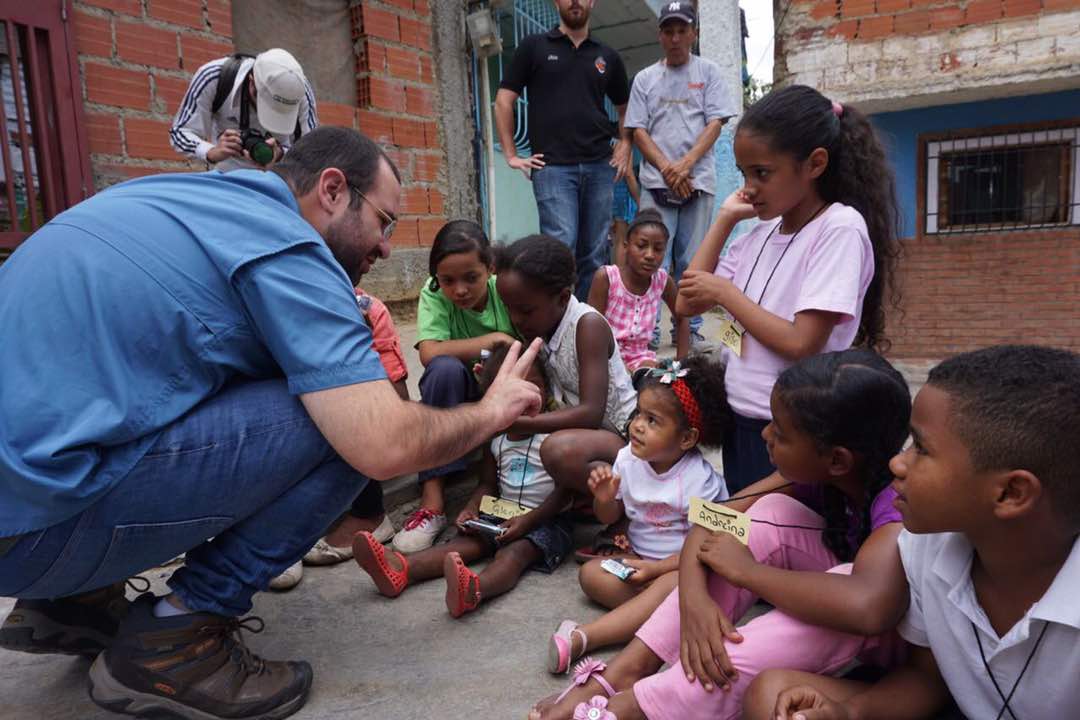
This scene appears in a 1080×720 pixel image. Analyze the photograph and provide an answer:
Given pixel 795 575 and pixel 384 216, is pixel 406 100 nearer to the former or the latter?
pixel 384 216

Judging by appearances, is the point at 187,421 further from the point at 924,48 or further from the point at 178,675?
the point at 924,48

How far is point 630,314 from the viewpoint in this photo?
3602mm

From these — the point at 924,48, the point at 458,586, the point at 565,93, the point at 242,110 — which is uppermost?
the point at 924,48

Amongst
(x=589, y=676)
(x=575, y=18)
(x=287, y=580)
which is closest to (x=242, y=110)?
(x=575, y=18)

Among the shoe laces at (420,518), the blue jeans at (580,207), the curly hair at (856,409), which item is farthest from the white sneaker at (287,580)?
the blue jeans at (580,207)

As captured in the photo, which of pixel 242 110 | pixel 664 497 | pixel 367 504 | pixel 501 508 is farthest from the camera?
pixel 242 110

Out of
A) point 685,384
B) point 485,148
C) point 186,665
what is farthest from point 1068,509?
point 485,148

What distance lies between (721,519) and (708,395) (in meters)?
0.61

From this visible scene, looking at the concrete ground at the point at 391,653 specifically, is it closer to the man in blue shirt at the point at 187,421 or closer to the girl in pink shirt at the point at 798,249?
the man in blue shirt at the point at 187,421

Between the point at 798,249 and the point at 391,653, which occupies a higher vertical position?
the point at 798,249

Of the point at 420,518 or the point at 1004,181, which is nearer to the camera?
the point at 420,518

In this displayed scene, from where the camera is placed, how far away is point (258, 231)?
4.83 feet

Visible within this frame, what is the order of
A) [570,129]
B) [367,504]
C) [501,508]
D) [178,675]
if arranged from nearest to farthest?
[178,675], [501,508], [367,504], [570,129]

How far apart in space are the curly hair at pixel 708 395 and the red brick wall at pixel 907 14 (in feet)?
15.9
